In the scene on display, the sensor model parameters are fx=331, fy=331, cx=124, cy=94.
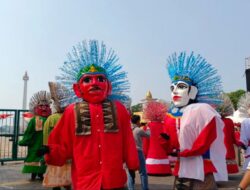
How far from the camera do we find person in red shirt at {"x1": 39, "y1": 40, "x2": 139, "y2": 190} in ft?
10.9

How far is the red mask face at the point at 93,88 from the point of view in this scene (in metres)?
3.59

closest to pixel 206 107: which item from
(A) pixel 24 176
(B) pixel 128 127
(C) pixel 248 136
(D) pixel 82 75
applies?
(B) pixel 128 127

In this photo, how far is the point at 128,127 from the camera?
362 centimetres

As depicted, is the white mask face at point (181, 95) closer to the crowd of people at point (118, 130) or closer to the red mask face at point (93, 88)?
the crowd of people at point (118, 130)

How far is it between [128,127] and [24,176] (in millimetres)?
5655

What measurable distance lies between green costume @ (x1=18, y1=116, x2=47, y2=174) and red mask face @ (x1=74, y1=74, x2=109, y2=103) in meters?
3.94

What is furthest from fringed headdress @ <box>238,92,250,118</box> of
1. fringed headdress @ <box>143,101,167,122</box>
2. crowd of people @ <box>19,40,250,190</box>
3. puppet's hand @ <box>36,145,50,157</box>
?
puppet's hand @ <box>36,145,50,157</box>

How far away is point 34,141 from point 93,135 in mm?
4419

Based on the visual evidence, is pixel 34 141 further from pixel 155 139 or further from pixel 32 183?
pixel 155 139

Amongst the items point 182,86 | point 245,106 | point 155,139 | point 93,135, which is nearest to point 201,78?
point 182,86

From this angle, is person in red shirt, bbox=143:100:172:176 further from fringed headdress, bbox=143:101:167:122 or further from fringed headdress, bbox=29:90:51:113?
fringed headdress, bbox=29:90:51:113

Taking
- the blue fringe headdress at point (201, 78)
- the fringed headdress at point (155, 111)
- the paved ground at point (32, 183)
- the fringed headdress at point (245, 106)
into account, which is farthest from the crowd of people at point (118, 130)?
the fringed headdress at point (155, 111)

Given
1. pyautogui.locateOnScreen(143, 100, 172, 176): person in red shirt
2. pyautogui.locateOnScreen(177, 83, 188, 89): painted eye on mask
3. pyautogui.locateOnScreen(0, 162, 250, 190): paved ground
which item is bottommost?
pyautogui.locateOnScreen(0, 162, 250, 190): paved ground

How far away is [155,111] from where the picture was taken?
28.1ft
